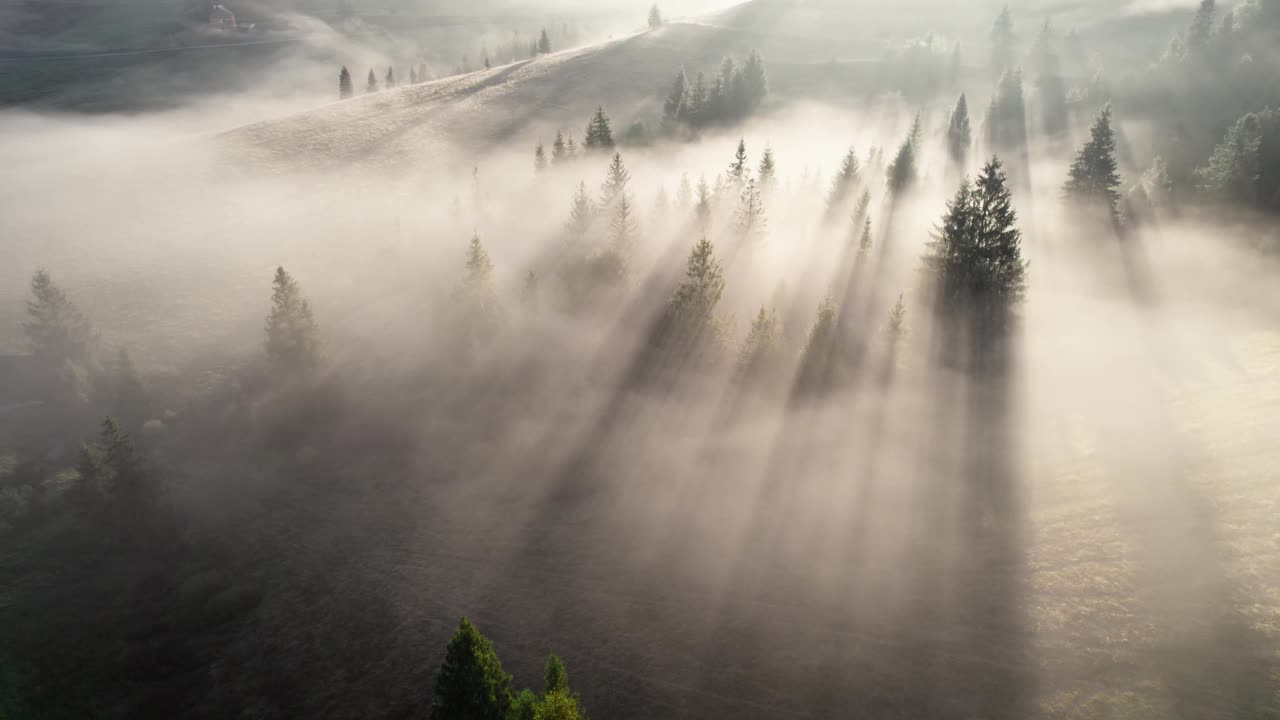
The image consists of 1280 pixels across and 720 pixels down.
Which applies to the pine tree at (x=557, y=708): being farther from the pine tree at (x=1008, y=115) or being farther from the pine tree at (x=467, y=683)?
the pine tree at (x=1008, y=115)

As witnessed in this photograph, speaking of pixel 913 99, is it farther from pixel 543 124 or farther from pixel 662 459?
pixel 662 459

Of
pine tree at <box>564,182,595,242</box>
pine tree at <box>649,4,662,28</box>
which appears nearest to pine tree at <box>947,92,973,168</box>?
pine tree at <box>564,182,595,242</box>

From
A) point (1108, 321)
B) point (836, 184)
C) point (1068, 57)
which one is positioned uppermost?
point (1068, 57)

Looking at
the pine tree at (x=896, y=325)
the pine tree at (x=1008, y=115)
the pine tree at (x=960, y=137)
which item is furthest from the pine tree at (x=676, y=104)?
the pine tree at (x=896, y=325)

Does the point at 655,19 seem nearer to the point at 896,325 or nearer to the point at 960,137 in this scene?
the point at 960,137

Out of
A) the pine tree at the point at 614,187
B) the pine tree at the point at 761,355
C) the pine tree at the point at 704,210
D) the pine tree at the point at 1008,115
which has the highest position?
the pine tree at the point at 1008,115

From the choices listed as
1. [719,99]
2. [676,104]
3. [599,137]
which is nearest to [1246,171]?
[599,137]

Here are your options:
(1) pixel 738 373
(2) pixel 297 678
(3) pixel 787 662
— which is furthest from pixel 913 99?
(2) pixel 297 678
